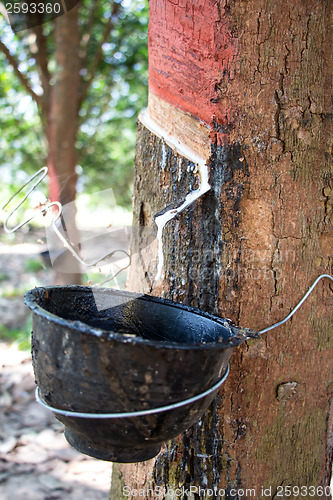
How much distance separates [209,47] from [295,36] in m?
0.29

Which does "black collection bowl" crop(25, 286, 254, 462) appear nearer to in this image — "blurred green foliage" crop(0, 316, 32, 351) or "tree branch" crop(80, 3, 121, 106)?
"blurred green foliage" crop(0, 316, 32, 351)

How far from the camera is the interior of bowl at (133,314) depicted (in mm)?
1259

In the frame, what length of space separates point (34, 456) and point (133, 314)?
1585 mm

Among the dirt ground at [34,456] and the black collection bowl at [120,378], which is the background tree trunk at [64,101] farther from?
the black collection bowl at [120,378]

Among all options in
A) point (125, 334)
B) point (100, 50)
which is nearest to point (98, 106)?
point (100, 50)

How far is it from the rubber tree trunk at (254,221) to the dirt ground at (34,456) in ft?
3.05

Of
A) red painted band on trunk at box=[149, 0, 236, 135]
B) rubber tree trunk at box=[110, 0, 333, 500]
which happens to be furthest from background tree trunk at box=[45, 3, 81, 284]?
rubber tree trunk at box=[110, 0, 333, 500]

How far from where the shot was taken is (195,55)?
Answer: 1394 millimetres

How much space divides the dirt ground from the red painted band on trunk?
3.76 feet

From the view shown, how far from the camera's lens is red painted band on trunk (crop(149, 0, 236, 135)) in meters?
1.35

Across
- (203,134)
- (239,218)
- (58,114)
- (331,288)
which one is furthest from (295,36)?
(58,114)

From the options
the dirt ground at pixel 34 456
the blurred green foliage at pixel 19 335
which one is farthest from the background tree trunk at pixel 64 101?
the dirt ground at pixel 34 456

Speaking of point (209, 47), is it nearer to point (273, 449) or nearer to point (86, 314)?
point (86, 314)

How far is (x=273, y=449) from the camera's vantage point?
1.46 meters
